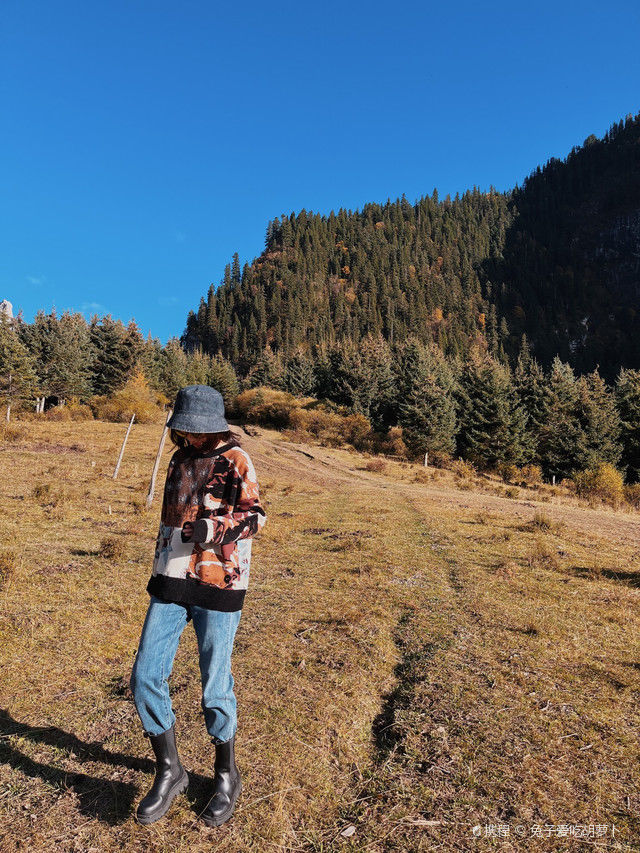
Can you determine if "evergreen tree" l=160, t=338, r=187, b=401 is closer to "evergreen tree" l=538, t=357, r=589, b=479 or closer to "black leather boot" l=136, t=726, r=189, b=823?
"evergreen tree" l=538, t=357, r=589, b=479

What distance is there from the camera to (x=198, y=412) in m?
2.97

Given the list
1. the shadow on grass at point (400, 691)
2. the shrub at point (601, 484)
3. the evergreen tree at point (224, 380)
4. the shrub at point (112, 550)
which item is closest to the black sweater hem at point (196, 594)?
the shadow on grass at point (400, 691)

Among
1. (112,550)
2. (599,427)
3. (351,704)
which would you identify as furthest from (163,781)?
(599,427)

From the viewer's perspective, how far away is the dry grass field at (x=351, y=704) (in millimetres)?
2922

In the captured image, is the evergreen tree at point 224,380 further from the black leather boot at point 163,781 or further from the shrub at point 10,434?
the black leather boot at point 163,781

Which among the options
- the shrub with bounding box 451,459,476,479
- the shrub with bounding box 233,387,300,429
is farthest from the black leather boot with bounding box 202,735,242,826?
the shrub with bounding box 233,387,300,429

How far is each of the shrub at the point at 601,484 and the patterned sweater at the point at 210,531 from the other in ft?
104

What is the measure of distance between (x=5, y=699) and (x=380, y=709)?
138 inches

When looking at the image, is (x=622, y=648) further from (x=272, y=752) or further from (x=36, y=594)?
(x=36, y=594)

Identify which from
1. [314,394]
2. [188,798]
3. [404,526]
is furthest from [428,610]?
[314,394]

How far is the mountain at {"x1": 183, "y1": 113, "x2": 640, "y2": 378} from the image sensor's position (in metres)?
137

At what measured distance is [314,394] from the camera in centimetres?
7450

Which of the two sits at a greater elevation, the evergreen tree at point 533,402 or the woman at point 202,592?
the evergreen tree at point 533,402

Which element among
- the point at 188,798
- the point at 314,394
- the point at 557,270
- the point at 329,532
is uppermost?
the point at 557,270
